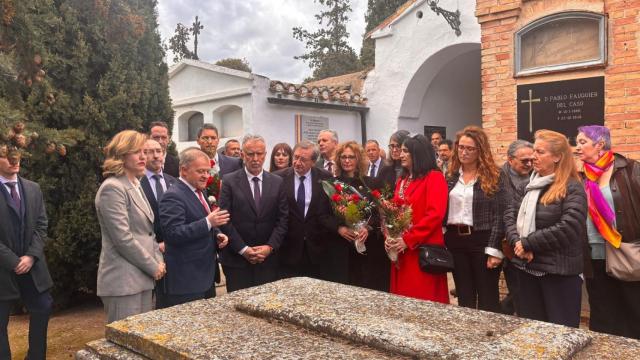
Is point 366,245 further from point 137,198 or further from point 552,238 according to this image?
point 137,198

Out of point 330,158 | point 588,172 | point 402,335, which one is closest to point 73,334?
point 330,158

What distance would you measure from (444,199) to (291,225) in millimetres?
1362

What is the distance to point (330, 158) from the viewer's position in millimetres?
5750

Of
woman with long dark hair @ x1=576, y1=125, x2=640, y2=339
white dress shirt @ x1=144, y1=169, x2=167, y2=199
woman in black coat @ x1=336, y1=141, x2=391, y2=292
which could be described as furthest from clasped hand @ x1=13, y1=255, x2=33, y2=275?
woman with long dark hair @ x1=576, y1=125, x2=640, y2=339

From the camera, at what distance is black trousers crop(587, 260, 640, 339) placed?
3.69 metres

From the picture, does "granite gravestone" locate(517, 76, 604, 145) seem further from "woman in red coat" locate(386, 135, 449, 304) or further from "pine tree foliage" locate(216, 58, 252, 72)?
"pine tree foliage" locate(216, 58, 252, 72)

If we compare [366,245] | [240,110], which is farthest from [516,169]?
[240,110]

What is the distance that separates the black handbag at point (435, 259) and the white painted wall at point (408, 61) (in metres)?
8.44

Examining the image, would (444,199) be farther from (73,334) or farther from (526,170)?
(73,334)

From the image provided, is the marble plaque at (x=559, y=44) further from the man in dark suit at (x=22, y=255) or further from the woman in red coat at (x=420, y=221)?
the man in dark suit at (x=22, y=255)

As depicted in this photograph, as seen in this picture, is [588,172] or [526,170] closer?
[588,172]

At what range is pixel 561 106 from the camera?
5.57 metres

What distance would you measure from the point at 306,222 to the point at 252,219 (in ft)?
1.70

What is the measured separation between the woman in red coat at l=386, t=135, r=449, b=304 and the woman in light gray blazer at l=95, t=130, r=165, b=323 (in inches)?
70.9
